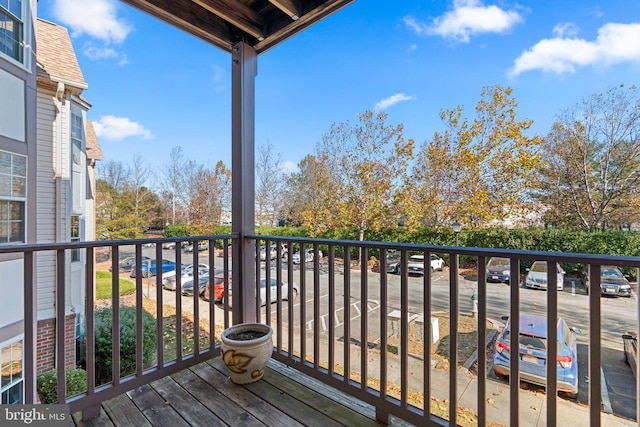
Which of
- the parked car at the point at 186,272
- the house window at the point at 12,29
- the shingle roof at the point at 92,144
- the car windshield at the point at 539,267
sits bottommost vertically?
the parked car at the point at 186,272

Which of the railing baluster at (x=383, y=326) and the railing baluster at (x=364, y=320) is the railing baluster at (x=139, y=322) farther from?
the railing baluster at (x=383, y=326)

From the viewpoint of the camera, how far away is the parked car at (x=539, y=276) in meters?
1.13

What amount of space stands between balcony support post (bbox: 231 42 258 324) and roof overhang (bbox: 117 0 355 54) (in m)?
0.12

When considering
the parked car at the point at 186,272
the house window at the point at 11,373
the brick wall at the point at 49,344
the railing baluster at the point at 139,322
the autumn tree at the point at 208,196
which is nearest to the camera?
the railing baluster at the point at 139,322

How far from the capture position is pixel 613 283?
1186mm

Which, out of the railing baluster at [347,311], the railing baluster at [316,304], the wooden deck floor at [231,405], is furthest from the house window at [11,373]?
the railing baluster at [347,311]

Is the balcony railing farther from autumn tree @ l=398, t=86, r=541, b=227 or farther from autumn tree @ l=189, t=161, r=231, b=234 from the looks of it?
autumn tree @ l=398, t=86, r=541, b=227

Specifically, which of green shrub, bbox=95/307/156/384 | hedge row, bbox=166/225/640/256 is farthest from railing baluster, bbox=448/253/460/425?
green shrub, bbox=95/307/156/384

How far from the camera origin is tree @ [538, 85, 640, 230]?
140 inches

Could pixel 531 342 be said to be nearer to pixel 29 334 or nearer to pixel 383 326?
pixel 383 326

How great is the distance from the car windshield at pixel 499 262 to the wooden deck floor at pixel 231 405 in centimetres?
102

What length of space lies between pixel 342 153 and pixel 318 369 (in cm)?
658

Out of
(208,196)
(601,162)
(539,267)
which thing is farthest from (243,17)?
(601,162)

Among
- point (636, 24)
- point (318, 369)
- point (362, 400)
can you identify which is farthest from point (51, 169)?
point (636, 24)
